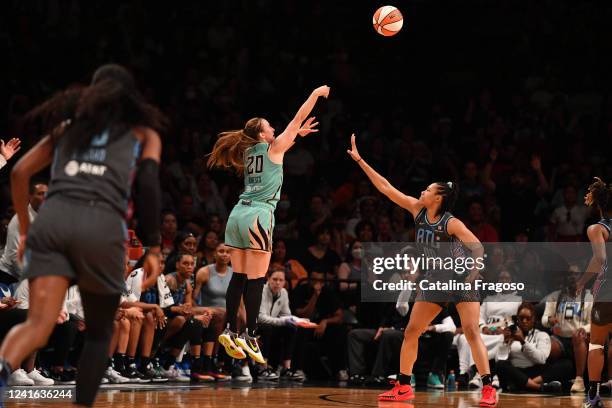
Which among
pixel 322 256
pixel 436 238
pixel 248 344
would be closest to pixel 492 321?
pixel 322 256

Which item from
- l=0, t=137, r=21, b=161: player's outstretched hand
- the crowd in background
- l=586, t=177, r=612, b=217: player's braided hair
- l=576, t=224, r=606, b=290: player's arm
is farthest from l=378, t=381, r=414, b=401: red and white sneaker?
l=0, t=137, r=21, b=161: player's outstretched hand

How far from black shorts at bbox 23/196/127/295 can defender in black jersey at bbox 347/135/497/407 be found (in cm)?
455

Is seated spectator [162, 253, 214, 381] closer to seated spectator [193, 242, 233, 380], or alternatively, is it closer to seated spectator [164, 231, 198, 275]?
seated spectator [164, 231, 198, 275]

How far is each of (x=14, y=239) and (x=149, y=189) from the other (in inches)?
192

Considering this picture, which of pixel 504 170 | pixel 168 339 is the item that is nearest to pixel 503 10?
pixel 504 170

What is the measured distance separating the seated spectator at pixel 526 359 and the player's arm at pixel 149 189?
24.9 ft

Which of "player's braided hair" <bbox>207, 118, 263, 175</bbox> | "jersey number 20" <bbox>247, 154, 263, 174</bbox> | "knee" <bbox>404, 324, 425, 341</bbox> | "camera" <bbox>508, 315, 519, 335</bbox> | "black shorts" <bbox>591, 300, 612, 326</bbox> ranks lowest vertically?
"knee" <bbox>404, 324, 425, 341</bbox>

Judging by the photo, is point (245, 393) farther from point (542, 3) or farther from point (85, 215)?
point (542, 3)

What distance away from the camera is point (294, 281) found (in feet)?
41.4

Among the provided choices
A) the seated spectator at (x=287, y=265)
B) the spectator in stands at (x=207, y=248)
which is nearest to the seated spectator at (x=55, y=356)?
the spectator in stands at (x=207, y=248)

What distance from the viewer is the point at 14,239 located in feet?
30.1

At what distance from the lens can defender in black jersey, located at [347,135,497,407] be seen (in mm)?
8781

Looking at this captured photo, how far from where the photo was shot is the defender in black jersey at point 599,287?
8266mm

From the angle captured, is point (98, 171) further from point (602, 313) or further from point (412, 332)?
point (602, 313)
